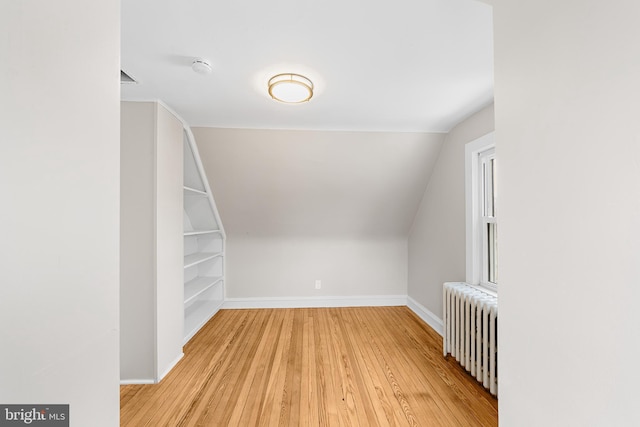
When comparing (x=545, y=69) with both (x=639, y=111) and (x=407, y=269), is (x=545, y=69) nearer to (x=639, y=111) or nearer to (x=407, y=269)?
(x=639, y=111)

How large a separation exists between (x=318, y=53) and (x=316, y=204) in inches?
84.3

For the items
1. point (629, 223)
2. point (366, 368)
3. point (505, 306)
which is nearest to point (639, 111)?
point (629, 223)

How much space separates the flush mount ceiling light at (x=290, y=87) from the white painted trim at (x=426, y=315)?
270 centimetres

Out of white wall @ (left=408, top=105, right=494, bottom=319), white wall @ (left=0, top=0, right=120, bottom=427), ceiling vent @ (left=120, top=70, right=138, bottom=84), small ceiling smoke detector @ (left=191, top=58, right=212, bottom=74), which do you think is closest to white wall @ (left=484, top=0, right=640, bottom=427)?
white wall @ (left=0, top=0, right=120, bottom=427)

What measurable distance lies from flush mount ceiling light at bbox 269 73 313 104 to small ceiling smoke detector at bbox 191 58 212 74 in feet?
1.29

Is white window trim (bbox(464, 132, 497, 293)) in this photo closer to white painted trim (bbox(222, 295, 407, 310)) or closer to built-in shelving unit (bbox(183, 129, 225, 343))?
white painted trim (bbox(222, 295, 407, 310))

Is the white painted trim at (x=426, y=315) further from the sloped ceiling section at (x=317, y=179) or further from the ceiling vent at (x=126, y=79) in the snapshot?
the ceiling vent at (x=126, y=79)

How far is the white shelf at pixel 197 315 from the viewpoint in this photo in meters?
2.82

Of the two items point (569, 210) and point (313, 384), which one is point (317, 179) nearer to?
point (313, 384)

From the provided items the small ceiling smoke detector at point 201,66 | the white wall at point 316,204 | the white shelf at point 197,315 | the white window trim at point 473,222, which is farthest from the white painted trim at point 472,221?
the white shelf at point 197,315

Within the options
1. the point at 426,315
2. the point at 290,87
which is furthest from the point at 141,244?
the point at 426,315

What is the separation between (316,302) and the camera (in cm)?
381

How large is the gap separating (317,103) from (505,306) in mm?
1918

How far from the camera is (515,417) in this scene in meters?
0.76
